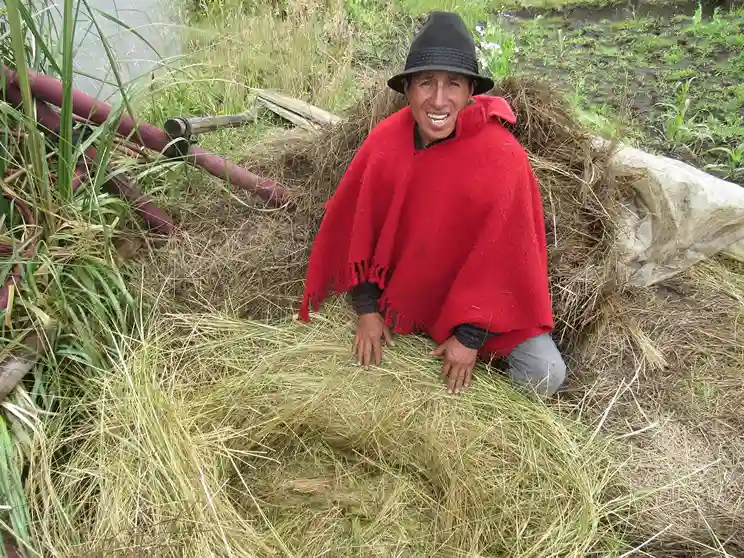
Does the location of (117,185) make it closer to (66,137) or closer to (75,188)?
(75,188)

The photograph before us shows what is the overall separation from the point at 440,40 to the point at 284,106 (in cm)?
210

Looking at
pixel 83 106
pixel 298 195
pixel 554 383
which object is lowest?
pixel 554 383

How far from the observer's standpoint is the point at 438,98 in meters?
1.45

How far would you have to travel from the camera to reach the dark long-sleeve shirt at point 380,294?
1.71m

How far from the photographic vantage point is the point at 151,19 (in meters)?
4.54

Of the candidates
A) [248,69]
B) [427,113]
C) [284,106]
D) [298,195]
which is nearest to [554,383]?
[427,113]

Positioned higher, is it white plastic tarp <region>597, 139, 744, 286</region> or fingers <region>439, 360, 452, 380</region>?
→ white plastic tarp <region>597, 139, 744, 286</region>

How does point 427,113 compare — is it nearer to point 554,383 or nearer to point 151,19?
point 554,383

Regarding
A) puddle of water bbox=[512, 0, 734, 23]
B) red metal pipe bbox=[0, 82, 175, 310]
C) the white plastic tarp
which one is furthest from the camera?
puddle of water bbox=[512, 0, 734, 23]

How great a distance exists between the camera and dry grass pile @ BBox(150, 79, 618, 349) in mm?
2029

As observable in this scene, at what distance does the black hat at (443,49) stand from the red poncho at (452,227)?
0.16 meters

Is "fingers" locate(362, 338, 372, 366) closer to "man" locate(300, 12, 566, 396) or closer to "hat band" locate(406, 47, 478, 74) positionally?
"man" locate(300, 12, 566, 396)

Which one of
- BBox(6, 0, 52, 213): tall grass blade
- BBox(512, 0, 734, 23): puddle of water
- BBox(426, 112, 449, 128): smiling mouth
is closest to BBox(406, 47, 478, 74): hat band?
BBox(426, 112, 449, 128): smiling mouth

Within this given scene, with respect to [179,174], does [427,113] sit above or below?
above
